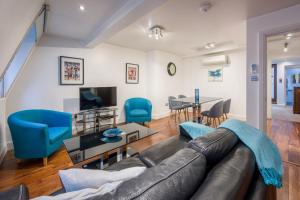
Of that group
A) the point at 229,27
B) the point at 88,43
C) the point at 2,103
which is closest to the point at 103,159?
the point at 2,103

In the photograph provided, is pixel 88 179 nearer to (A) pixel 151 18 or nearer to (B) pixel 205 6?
(B) pixel 205 6

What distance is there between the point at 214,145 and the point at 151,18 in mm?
2524

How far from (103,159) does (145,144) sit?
3.82ft

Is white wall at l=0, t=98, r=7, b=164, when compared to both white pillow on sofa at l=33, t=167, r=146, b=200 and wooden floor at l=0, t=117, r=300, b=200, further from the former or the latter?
white pillow on sofa at l=33, t=167, r=146, b=200

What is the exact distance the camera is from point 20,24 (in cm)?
193

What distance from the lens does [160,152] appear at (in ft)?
5.00

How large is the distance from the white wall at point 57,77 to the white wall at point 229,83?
268 centimetres

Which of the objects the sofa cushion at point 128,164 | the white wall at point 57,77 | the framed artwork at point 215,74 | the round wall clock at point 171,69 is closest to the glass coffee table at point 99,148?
the sofa cushion at point 128,164

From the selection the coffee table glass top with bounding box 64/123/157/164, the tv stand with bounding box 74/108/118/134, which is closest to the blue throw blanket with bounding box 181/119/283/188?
the coffee table glass top with bounding box 64/123/157/164

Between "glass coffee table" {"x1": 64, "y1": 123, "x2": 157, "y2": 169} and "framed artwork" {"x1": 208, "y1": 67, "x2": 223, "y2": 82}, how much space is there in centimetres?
436

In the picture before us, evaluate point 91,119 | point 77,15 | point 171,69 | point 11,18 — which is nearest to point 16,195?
point 11,18

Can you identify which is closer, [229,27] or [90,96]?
[229,27]

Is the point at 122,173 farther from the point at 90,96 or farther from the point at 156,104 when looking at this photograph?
the point at 156,104

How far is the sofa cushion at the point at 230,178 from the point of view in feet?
2.11
